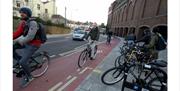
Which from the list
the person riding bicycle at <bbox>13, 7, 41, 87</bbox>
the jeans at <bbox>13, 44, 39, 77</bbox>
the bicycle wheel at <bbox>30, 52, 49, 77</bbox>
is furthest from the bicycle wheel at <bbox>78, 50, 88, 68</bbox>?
the jeans at <bbox>13, 44, 39, 77</bbox>

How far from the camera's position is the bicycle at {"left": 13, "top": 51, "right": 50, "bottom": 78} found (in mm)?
4707

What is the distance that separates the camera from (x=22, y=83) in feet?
15.5

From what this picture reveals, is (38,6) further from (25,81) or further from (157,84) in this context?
(157,84)

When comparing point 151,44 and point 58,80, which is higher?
point 151,44

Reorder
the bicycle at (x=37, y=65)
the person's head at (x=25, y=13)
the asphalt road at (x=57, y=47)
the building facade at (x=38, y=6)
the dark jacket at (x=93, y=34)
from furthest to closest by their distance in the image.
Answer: the building facade at (x=38, y=6)
the asphalt road at (x=57, y=47)
the dark jacket at (x=93, y=34)
the bicycle at (x=37, y=65)
the person's head at (x=25, y=13)

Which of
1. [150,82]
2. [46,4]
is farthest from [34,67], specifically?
[46,4]

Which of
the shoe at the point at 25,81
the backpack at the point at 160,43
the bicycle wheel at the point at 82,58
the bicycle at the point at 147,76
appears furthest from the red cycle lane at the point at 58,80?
the backpack at the point at 160,43

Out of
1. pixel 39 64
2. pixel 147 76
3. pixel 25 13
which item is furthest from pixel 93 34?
pixel 25 13

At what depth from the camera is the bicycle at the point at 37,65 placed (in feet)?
15.4

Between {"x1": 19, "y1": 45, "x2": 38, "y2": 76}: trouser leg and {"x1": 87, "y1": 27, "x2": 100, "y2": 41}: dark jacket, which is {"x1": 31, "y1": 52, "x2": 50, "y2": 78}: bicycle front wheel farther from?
{"x1": 87, "y1": 27, "x2": 100, "y2": 41}: dark jacket

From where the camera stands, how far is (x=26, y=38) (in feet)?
14.0

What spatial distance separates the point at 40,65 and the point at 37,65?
139 millimetres

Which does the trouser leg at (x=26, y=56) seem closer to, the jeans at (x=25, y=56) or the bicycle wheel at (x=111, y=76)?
the jeans at (x=25, y=56)
